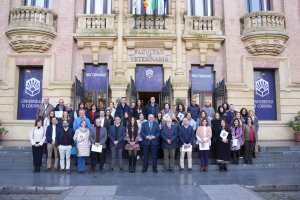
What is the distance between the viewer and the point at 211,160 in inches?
342

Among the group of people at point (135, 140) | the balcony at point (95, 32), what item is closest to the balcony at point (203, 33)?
the balcony at point (95, 32)

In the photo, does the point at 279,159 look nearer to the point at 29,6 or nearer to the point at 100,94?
the point at 100,94

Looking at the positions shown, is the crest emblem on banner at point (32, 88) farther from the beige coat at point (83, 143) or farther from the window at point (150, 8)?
the window at point (150, 8)

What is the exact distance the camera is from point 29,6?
38.3ft

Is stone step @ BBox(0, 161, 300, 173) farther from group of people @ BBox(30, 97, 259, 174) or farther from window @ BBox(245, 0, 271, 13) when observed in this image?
window @ BBox(245, 0, 271, 13)

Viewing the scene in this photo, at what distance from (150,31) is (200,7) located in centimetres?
370

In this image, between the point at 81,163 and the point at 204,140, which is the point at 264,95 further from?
the point at 81,163

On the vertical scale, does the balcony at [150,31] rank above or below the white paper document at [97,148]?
above

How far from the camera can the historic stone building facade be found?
39.4 ft

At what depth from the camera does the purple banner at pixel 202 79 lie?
1293 centimetres

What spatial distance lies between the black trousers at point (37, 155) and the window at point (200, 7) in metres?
11.0

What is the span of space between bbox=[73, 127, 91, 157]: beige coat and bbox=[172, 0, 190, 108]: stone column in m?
5.83

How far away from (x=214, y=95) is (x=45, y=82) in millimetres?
9712

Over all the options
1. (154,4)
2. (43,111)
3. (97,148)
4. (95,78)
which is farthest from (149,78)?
(97,148)
